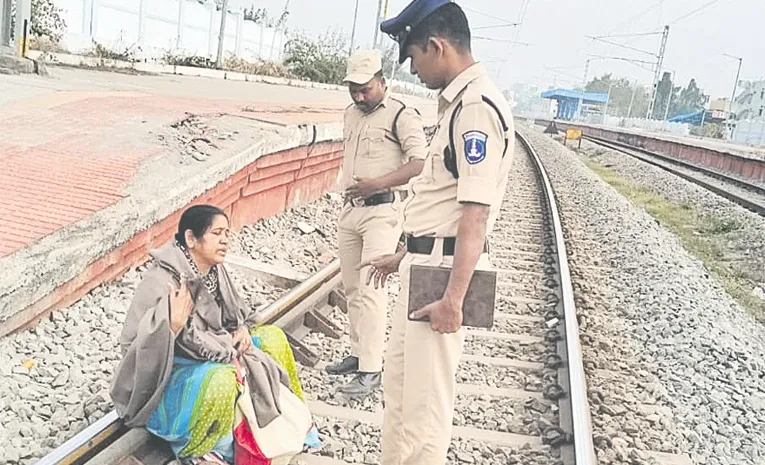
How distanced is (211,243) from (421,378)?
1.08m

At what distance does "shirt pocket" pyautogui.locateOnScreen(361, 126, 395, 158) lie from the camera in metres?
4.51

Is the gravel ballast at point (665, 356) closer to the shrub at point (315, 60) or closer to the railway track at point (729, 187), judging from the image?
the railway track at point (729, 187)

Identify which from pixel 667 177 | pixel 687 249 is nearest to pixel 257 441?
pixel 687 249

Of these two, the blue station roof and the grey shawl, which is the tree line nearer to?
the blue station roof

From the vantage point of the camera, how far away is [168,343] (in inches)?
126

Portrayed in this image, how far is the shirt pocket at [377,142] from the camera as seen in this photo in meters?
4.51

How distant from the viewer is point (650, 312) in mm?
6707

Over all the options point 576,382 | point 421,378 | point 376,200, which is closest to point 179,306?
point 421,378

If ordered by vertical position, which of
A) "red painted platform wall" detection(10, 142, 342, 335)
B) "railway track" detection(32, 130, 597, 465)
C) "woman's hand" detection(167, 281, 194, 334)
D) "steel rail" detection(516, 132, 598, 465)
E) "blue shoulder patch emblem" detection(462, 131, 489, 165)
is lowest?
"railway track" detection(32, 130, 597, 465)

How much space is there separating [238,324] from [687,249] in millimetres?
8414

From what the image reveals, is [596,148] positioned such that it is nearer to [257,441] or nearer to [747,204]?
[747,204]

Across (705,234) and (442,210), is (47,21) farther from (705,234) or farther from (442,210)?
(442,210)

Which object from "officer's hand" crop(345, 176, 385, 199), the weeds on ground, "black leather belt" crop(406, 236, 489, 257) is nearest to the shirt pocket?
"officer's hand" crop(345, 176, 385, 199)

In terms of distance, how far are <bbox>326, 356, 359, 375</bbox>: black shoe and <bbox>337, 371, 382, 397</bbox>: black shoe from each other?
0.16 m
